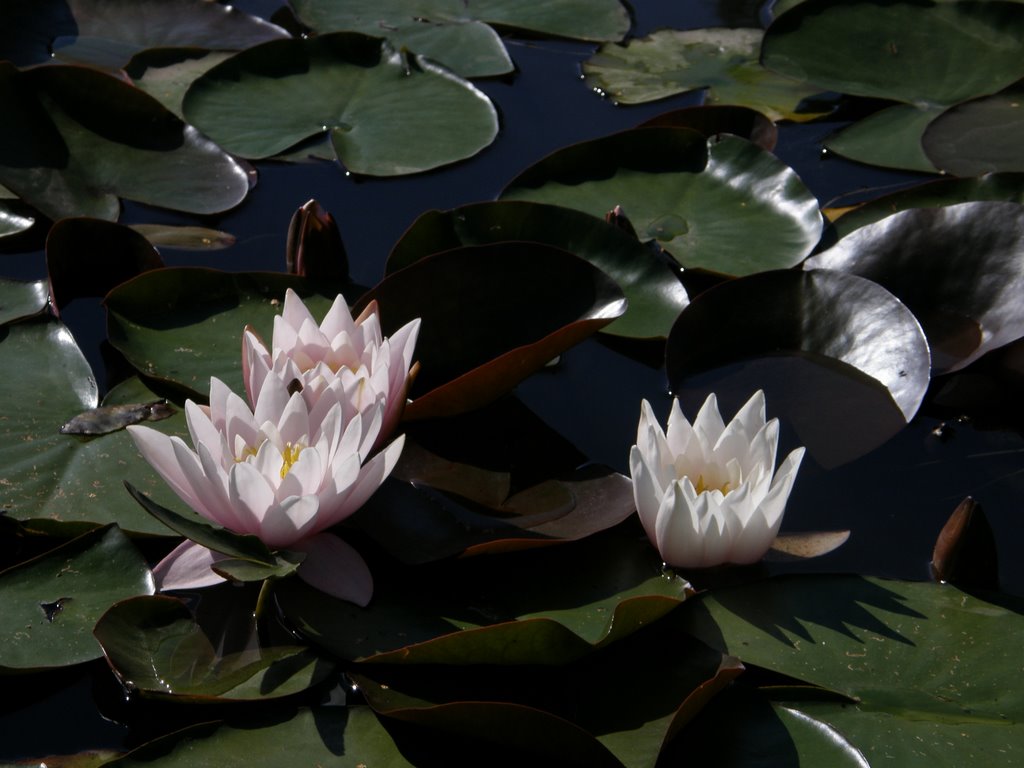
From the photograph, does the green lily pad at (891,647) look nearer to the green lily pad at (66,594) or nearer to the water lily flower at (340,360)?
the water lily flower at (340,360)

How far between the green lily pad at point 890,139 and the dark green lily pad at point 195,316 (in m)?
1.61

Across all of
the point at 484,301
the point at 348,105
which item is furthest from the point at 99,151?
the point at 484,301

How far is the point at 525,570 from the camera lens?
184cm

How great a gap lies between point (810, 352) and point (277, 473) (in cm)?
125

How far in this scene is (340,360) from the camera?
76.7 inches

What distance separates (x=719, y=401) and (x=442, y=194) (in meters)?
1.07

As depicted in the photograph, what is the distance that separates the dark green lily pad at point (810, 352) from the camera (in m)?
2.21

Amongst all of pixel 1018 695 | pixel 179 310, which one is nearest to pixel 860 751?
pixel 1018 695

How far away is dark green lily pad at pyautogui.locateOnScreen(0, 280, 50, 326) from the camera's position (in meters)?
2.40

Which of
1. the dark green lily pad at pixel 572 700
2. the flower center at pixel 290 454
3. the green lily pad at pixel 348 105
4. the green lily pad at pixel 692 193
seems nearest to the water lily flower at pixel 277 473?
the flower center at pixel 290 454

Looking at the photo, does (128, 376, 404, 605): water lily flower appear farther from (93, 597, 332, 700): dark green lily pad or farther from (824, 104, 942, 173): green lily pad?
(824, 104, 942, 173): green lily pad

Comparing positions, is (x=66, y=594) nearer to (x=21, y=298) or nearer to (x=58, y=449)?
(x=58, y=449)

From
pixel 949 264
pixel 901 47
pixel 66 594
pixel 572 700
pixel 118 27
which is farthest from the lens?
pixel 118 27

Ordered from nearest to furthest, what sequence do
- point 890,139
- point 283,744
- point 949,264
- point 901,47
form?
point 283,744
point 949,264
point 890,139
point 901,47
